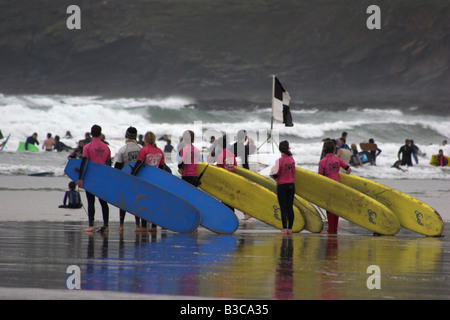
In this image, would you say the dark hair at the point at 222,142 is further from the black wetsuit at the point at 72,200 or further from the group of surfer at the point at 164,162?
the black wetsuit at the point at 72,200

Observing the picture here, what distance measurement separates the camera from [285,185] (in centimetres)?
1061

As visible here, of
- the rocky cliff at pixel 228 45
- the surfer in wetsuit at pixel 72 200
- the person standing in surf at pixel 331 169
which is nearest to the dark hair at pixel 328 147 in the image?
the person standing in surf at pixel 331 169

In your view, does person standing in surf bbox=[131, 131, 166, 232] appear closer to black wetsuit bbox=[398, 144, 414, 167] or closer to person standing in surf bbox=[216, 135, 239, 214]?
person standing in surf bbox=[216, 135, 239, 214]

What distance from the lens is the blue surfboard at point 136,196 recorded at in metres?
10.1

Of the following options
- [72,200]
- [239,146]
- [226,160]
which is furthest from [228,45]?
[226,160]

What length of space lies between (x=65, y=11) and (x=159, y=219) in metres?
76.6

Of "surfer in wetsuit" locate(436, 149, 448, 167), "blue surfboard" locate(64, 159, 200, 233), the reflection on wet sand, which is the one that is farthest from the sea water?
the reflection on wet sand

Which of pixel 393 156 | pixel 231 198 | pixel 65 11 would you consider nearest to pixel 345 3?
pixel 65 11

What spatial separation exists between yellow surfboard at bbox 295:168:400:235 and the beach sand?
0.81ft

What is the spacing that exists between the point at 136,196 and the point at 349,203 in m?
3.34

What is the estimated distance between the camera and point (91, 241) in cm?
895

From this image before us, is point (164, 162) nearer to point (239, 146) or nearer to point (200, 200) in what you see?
point (200, 200)

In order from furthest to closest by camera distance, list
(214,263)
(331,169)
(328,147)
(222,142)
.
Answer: (222,142) → (331,169) → (328,147) → (214,263)
